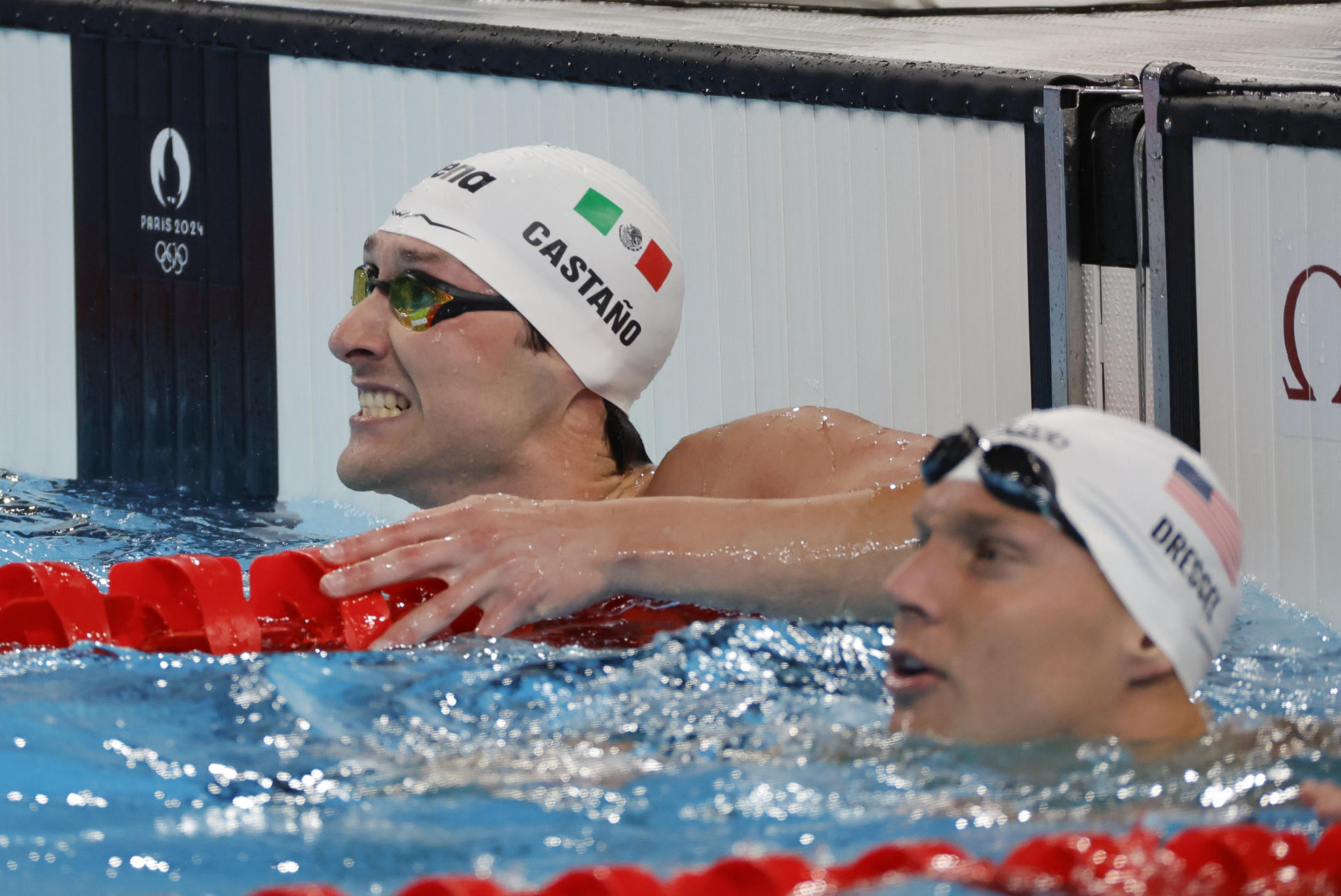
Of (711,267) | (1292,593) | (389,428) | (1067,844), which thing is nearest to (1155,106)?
(1292,593)

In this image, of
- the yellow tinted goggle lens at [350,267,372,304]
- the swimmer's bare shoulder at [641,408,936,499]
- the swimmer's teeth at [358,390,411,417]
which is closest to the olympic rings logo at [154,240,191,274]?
Result: the yellow tinted goggle lens at [350,267,372,304]

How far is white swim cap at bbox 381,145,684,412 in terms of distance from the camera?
295 cm

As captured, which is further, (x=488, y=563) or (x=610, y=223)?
(x=610, y=223)

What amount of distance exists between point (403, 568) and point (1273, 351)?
2.02 metres

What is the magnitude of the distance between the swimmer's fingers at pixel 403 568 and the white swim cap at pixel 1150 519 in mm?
704

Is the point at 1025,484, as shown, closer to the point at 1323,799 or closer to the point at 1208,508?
the point at 1208,508

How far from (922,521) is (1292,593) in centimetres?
186

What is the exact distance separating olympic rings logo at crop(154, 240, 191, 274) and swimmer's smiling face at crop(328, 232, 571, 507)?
2250 mm

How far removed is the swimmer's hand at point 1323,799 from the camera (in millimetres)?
1678

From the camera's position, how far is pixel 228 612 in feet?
8.20

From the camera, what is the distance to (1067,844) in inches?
60.9

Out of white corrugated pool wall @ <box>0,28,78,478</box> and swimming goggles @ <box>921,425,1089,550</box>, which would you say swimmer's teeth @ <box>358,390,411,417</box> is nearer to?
swimming goggles @ <box>921,425,1089,550</box>

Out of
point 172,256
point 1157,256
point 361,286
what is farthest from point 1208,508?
point 172,256

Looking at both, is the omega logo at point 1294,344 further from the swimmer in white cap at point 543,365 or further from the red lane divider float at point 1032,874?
the red lane divider float at point 1032,874
